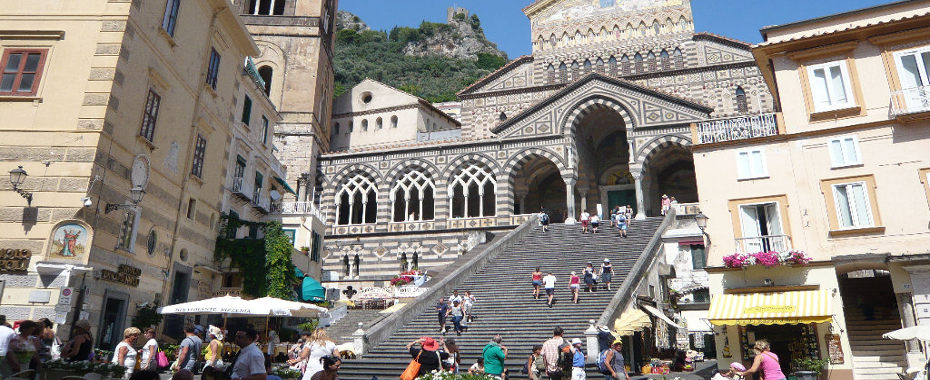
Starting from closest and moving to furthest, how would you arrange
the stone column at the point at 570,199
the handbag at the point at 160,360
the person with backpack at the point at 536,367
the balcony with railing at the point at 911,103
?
the handbag at the point at 160,360 < the person with backpack at the point at 536,367 < the balcony with railing at the point at 911,103 < the stone column at the point at 570,199

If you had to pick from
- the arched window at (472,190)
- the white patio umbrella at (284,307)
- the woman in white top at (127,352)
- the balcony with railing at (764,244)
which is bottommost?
the woman in white top at (127,352)

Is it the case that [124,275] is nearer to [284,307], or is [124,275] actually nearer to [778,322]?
[284,307]

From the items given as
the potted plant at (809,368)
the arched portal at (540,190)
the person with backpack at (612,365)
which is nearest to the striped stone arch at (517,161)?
the arched portal at (540,190)

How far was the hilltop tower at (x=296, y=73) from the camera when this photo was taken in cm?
3584

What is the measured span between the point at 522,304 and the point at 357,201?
21.5m

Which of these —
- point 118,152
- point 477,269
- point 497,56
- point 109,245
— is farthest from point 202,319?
point 497,56

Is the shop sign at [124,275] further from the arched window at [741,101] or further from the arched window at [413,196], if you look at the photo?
the arched window at [741,101]

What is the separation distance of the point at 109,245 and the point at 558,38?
32.1 meters

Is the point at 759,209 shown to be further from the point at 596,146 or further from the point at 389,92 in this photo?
the point at 389,92

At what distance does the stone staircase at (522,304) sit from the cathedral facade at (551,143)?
6962mm

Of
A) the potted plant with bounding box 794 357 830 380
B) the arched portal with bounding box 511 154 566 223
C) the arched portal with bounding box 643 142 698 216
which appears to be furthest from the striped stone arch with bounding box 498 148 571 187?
the potted plant with bounding box 794 357 830 380

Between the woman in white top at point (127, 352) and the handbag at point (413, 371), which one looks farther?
the handbag at point (413, 371)

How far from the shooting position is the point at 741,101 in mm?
34938

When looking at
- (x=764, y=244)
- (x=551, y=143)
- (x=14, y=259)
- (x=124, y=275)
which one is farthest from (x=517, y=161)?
(x=14, y=259)
